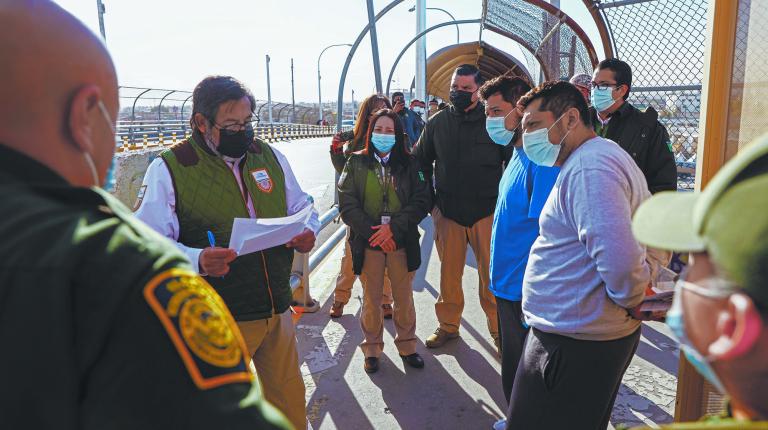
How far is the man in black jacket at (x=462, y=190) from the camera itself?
4184 mm

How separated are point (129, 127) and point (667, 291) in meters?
24.9

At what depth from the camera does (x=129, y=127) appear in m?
23.3

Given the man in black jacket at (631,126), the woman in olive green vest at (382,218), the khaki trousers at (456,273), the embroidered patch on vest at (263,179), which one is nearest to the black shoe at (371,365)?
the woman in olive green vest at (382,218)

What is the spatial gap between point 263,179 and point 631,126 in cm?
280

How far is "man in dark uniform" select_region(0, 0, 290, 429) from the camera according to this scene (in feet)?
2.48

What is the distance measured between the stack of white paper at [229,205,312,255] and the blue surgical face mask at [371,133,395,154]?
139 centimetres

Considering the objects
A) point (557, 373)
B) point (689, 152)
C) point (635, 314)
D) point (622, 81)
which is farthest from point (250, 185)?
point (689, 152)

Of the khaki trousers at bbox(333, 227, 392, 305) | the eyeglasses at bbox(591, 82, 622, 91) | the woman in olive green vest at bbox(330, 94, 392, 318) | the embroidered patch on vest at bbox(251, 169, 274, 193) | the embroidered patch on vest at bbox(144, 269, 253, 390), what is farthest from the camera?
the khaki trousers at bbox(333, 227, 392, 305)

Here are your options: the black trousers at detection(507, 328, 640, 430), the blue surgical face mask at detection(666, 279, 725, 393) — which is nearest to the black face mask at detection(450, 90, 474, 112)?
the black trousers at detection(507, 328, 640, 430)

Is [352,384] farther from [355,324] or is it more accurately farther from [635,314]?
[635,314]

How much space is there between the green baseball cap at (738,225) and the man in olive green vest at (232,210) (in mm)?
1850

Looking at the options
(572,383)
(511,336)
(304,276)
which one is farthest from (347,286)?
(572,383)

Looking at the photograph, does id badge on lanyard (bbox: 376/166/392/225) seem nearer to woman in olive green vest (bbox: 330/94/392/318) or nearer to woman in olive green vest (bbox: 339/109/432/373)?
woman in olive green vest (bbox: 339/109/432/373)

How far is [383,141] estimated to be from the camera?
3.86 m
